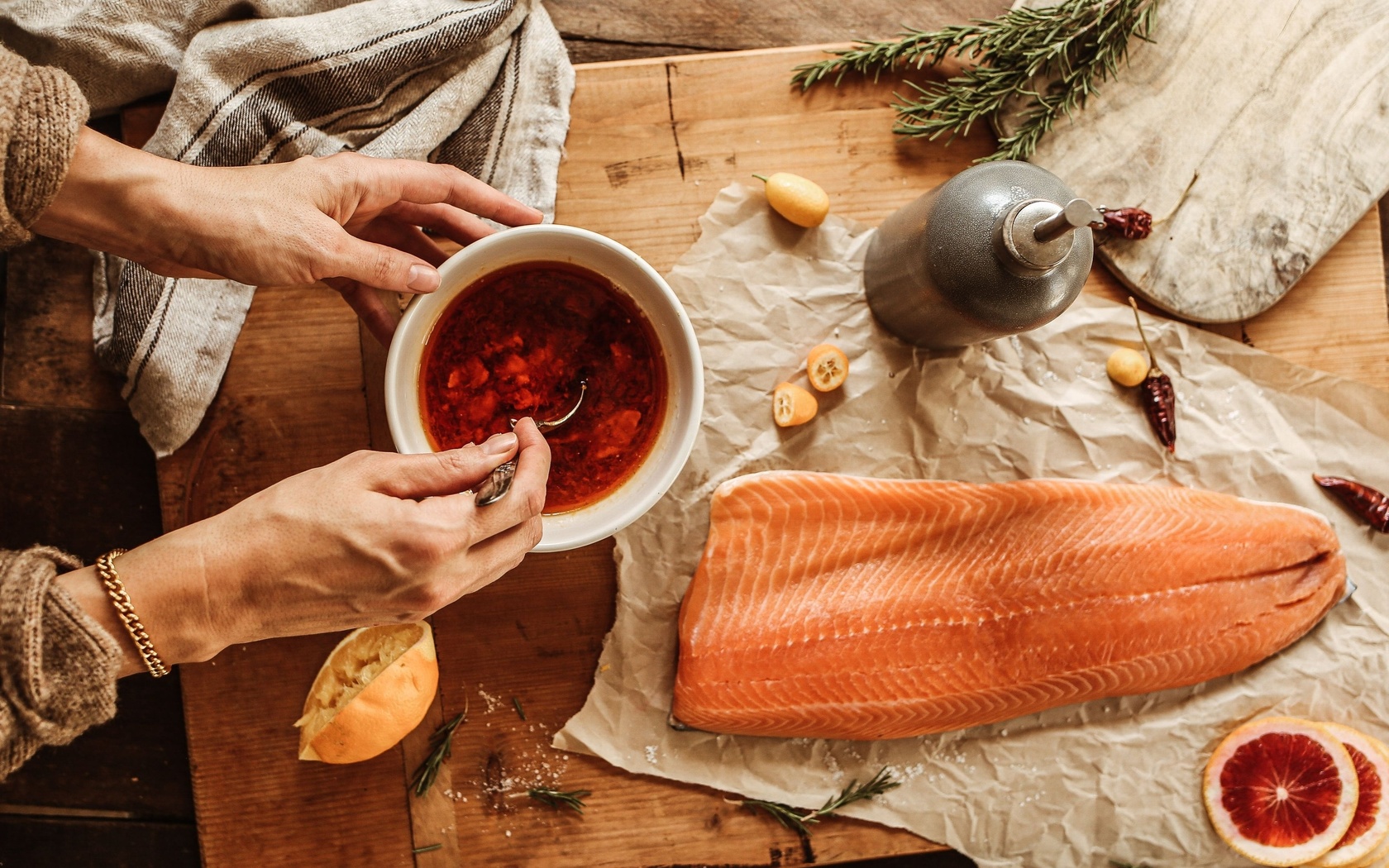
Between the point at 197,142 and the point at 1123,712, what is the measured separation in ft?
7.05

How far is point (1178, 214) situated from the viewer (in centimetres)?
171

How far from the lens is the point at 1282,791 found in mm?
1715

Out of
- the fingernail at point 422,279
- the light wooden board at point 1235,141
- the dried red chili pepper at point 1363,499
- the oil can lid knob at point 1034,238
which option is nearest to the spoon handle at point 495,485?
the fingernail at point 422,279

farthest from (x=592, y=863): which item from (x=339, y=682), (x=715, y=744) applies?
(x=339, y=682)

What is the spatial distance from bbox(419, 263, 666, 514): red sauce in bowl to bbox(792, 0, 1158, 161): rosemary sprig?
656 millimetres

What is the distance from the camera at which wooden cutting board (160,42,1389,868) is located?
1.66m

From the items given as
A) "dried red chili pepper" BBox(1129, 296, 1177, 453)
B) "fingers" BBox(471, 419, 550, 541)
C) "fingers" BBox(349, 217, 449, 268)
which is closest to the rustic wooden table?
"dried red chili pepper" BBox(1129, 296, 1177, 453)

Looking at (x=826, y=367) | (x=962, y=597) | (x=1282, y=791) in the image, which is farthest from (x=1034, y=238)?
(x=1282, y=791)

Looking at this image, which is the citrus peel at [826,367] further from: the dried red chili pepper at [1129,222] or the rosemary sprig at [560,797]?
the rosemary sprig at [560,797]

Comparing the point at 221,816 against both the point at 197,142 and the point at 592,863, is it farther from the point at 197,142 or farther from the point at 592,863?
the point at 197,142

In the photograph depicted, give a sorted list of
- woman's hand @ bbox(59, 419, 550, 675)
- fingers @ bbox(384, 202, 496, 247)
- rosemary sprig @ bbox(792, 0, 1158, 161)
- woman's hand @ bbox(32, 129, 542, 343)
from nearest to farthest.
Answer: woman's hand @ bbox(59, 419, 550, 675) < woman's hand @ bbox(32, 129, 542, 343) < fingers @ bbox(384, 202, 496, 247) < rosemary sprig @ bbox(792, 0, 1158, 161)

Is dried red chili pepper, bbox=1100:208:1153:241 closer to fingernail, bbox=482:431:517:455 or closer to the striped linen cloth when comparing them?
the striped linen cloth

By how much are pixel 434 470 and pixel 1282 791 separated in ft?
5.81

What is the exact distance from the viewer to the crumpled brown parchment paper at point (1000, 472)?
1704 mm
